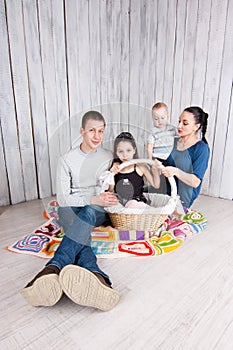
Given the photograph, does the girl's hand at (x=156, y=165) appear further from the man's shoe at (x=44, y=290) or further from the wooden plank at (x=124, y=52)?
the wooden plank at (x=124, y=52)

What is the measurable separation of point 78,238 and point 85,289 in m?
0.25

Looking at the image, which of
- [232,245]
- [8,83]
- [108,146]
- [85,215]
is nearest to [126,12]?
[8,83]

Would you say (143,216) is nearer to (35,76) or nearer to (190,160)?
(190,160)

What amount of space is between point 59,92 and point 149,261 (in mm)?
1341

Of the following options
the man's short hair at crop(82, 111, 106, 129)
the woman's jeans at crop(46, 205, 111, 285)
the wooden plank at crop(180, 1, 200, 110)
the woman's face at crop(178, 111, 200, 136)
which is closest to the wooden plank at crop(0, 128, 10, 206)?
the woman's jeans at crop(46, 205, 111, 285)

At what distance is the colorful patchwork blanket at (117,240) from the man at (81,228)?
0.35 ft

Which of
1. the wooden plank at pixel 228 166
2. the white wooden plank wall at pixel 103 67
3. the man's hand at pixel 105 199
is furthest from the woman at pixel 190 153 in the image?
the wooden plank at pixel 228 166

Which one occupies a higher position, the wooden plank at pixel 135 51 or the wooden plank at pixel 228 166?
the wooden plank at pixel 135 51

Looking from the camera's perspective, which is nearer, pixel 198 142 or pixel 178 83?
pixel 198 142

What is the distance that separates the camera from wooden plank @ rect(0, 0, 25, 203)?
166 centimetres

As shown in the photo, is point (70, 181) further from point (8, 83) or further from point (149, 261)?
point (8, 83)

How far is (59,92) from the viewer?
1931mm

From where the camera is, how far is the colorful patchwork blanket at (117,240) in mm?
1266

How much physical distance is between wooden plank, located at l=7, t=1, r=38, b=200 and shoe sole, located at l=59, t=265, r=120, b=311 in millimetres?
1222
